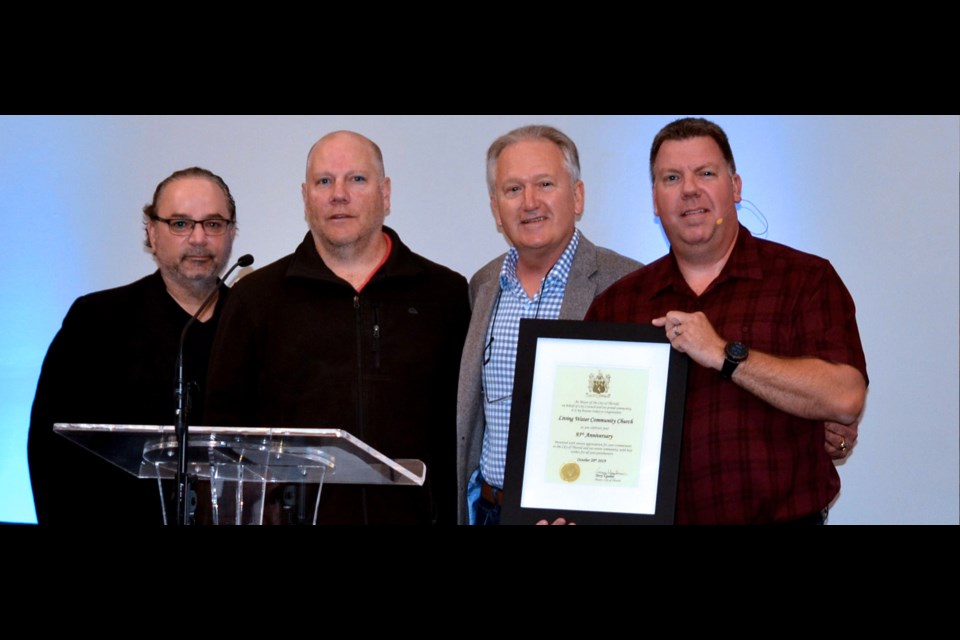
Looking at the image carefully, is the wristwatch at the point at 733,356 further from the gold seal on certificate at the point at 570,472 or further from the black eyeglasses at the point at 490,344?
the black eyeglasses at the point at 490,344

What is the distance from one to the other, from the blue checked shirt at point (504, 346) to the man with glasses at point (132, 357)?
1.04 metres

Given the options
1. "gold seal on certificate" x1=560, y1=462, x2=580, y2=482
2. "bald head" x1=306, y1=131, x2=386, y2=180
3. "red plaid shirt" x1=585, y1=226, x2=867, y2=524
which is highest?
"bald head" x1=306, y1=131, x2=386, y2=180

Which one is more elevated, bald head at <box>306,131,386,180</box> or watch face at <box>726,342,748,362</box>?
bald head at <box>306,131,386,180</box>

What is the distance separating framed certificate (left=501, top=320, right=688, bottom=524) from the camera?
3.25m

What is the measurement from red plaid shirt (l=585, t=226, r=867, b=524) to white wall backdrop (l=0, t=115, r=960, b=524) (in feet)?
4.76

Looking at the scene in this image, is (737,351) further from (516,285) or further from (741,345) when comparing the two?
(516,285)

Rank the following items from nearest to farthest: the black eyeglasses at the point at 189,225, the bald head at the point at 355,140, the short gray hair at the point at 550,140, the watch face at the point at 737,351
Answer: the watch face at the point at 737,351 < the short gray hair at the point at 550,140 < the bald head at the point at 355,140 < the black eyeglasses at the point at 189,225

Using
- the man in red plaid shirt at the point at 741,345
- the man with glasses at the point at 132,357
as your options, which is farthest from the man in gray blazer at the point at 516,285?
the man with glasses at the point at 132,357

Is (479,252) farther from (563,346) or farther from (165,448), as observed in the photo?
(165,448)

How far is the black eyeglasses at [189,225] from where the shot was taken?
14.3 ft

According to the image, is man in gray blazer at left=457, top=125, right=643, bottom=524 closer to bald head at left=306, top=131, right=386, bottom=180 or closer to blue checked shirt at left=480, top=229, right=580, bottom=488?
blue checked shirt at left=480, top=229, right=580, bottom=488

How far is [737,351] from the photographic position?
3.16 meters

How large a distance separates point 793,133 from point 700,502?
2.11 metres

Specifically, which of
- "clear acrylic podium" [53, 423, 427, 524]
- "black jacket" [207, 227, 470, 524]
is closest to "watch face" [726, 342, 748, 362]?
"clear acrylic podium" [53, 423, 427, 524]
